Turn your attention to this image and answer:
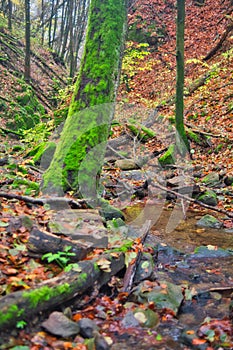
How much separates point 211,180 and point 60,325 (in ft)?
24.6

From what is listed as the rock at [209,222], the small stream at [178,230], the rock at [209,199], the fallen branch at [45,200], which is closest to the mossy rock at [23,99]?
the small stream at [178,230]

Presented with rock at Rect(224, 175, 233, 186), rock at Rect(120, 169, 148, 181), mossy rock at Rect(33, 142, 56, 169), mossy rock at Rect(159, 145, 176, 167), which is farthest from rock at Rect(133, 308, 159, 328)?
mossy rock at Rect(159, 145, 176, 167)

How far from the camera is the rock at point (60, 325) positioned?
3191 millimetres

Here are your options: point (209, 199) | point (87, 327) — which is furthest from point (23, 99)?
point (87, 327)

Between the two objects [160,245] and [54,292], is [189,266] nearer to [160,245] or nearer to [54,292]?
[160,245]

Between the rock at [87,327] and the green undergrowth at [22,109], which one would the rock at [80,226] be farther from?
the green undergrowth at [22,109]

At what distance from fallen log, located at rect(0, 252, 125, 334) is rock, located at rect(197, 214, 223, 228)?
345 cm

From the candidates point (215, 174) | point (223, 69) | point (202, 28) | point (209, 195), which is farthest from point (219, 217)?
point (202, 28)

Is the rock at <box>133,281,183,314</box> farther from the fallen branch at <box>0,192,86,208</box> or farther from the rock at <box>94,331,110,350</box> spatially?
the fallen branch at <box>0,192,86,208</box>

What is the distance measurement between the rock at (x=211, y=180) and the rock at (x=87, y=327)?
7.07 meters

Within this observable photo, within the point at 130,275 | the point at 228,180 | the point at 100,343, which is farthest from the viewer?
the point at 228,180

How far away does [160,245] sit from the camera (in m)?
6.14

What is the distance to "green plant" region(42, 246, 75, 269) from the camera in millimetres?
3953

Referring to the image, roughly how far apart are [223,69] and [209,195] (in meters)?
9.00
